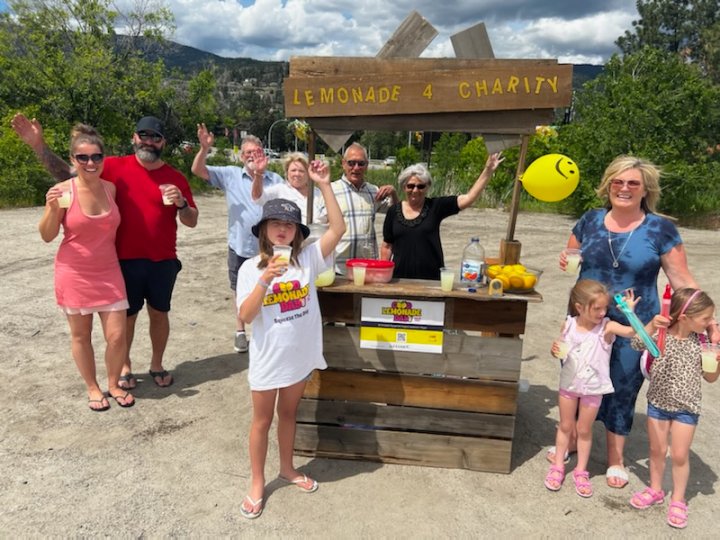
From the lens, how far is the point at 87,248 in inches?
141

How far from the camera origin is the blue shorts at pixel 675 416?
9.18 ft

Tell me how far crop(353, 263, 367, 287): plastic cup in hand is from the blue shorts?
1.79 meters

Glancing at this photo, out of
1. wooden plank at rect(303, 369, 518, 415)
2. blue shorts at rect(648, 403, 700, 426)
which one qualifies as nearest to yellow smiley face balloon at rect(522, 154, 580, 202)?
wooden plank at rect(303, 369, 518, 415)

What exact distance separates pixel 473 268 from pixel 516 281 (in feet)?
0.89

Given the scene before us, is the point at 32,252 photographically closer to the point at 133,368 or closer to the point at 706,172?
the point at 133,368

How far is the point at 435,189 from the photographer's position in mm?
16516

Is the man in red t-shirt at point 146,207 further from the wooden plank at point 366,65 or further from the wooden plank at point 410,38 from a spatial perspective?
the wooden plank at point 410,38

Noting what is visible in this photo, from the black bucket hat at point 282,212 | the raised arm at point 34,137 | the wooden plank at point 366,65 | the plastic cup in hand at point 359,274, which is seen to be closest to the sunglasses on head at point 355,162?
→ the wooden plank at point 366,65

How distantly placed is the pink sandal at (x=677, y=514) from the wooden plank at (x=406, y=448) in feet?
2.93

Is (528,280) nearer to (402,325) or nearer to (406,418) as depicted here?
(402,325)

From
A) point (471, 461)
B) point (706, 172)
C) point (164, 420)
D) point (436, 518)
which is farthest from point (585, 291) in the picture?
point (706, 172)

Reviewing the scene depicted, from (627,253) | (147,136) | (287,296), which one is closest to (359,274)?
(287,296)

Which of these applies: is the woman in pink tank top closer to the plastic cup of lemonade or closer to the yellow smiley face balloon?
the yellow smiley face balloon

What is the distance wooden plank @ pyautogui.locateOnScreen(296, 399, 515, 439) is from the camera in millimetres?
3230
